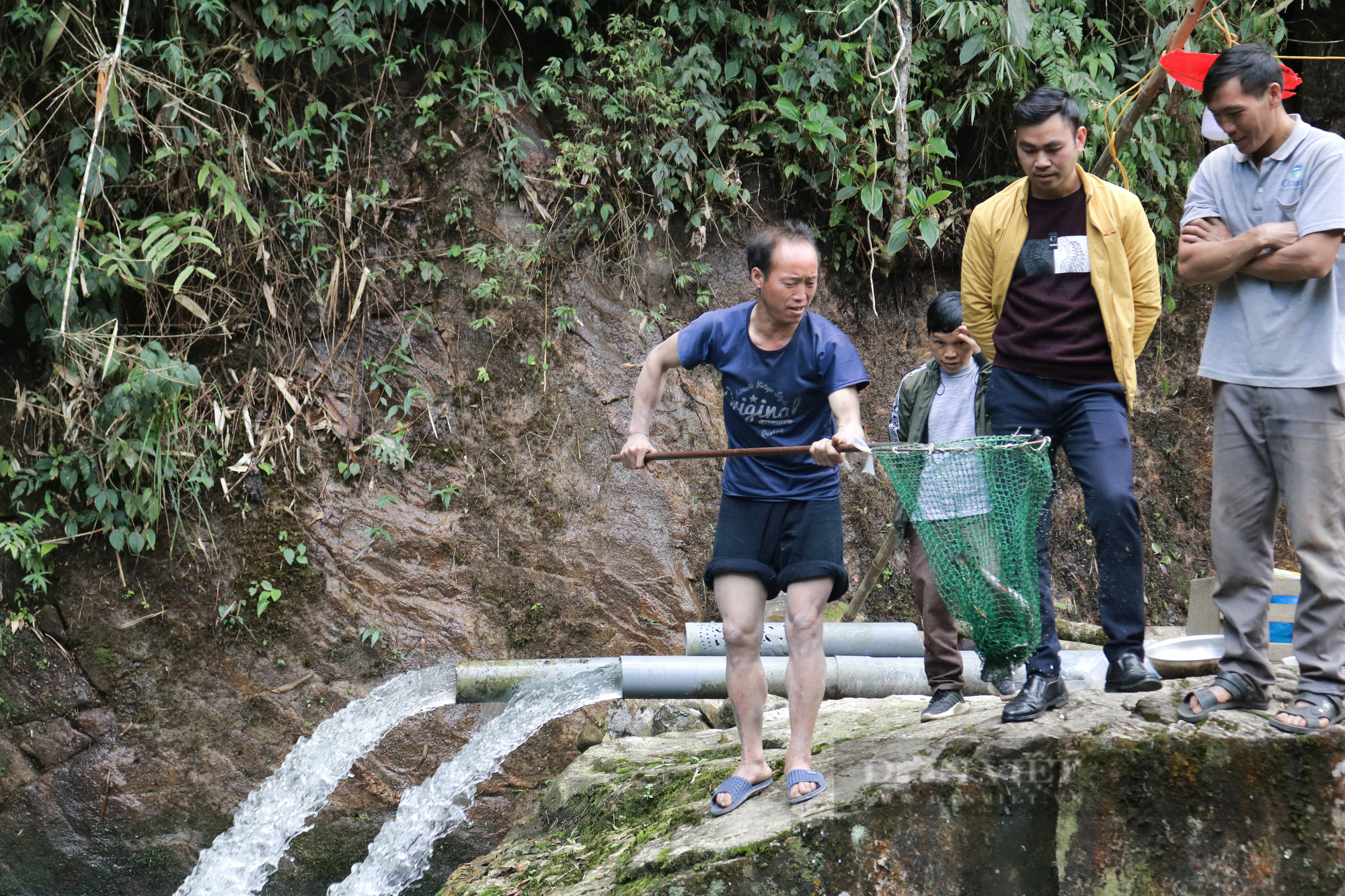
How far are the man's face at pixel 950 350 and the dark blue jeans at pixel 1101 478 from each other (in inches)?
26.1

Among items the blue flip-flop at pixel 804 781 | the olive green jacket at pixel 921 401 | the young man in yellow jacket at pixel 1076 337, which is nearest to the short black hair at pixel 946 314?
the olive green jacket at pixel 921 401

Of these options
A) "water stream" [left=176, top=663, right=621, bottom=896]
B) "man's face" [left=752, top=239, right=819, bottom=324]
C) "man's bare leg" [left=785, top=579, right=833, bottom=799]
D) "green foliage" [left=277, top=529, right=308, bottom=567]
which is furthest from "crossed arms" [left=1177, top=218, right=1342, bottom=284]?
"green foliage" [left=277, top=529, right=308, bottom=567]

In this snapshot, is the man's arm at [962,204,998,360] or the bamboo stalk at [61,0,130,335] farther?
the bamboo stalk at [61,0,130,335]

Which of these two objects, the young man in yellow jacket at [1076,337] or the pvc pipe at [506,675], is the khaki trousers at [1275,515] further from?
the pvc pipe at [506,675]

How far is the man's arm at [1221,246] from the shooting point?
293 cm

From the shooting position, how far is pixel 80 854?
553 cm

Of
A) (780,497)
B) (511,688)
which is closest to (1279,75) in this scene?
(780,497)

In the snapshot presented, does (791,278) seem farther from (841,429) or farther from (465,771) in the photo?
(465,771)

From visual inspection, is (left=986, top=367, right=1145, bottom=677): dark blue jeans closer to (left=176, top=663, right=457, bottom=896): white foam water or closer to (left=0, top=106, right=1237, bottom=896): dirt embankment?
(left=176, top=663, right=457, bottom=896): white foam water

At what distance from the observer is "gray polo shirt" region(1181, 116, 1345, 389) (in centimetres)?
289

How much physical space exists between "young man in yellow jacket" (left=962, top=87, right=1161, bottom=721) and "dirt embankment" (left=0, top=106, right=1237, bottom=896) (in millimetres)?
3475

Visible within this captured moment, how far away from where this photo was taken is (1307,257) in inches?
113

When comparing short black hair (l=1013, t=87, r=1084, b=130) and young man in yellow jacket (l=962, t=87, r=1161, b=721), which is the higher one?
short black hair (l=1013, t=87, r=1084, b=130)

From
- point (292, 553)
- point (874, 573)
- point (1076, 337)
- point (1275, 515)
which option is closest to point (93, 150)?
point (292, 553)
